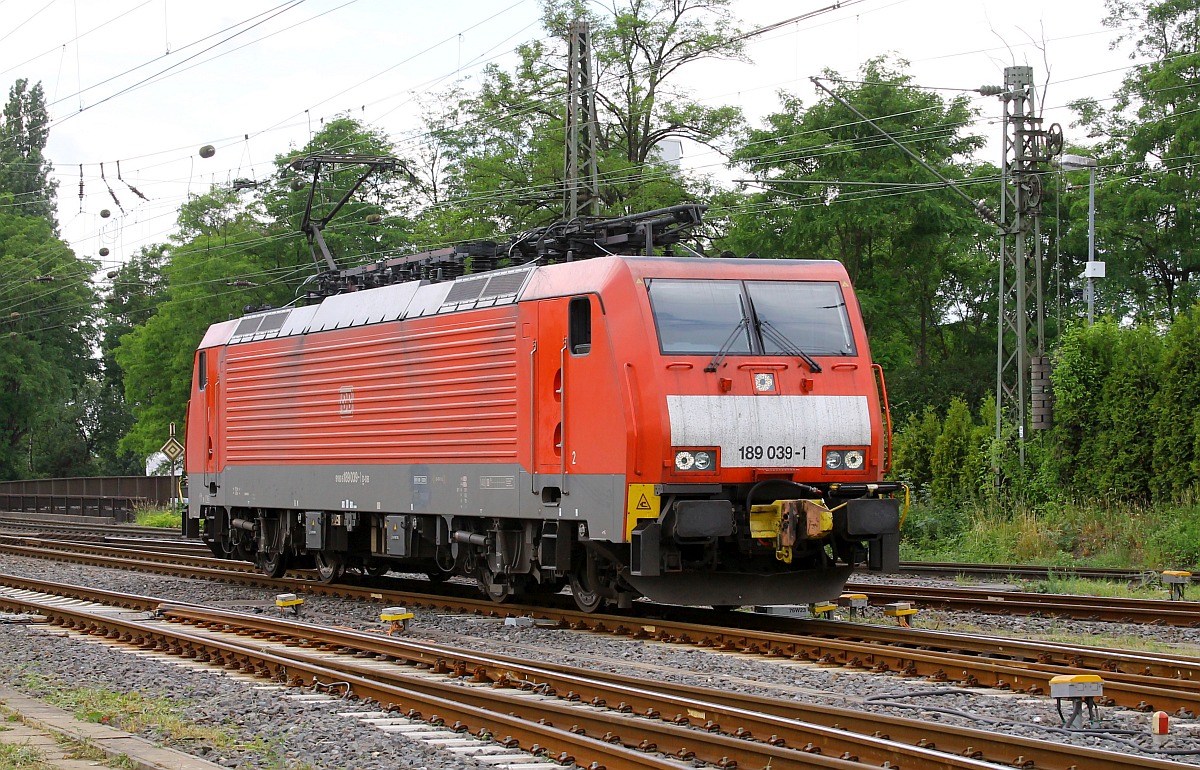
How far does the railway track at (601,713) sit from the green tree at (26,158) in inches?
3074

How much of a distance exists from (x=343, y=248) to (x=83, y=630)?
39.5 meters

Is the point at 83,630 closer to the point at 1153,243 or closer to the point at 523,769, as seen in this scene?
the point at 523,769

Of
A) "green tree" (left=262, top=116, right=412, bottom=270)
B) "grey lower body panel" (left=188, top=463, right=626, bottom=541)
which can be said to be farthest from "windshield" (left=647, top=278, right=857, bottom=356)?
"green tree" (left=262, top=116, right=412, bottom=270)

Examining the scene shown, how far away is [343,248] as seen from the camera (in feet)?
175

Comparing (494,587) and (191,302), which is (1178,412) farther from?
(191,302)

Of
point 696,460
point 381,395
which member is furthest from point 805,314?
point 381,395

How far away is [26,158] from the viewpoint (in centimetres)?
8669

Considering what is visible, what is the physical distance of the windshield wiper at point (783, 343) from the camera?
13.6 meters

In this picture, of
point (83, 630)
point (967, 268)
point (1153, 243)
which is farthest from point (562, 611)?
point (1153, 243)

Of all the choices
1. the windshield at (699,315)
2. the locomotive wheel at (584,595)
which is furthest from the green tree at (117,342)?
the windshield at (699,315)

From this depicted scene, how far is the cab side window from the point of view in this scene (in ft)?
44.8

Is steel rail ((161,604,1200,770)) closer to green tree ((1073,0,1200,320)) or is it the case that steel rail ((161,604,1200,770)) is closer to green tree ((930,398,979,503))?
green tree ((930,398,979,503))

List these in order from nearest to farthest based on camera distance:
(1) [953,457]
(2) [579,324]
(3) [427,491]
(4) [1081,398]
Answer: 1. (2) [579,324]
2. (3) [427,491]
3. (4) [1081,398]
4. (1) [953,457]

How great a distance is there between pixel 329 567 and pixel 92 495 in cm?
3531
